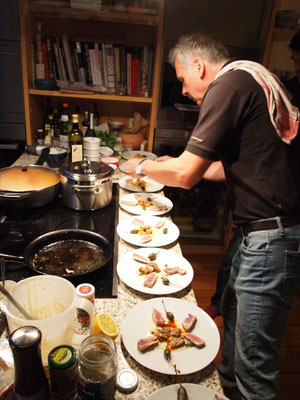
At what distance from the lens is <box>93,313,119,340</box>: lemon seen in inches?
32.5

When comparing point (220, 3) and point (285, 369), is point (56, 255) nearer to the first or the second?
point (285, 369)

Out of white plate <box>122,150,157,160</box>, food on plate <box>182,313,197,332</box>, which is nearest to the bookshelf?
white plate <box>122,150,157,160</box>

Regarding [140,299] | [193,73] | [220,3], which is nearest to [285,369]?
[140,299]

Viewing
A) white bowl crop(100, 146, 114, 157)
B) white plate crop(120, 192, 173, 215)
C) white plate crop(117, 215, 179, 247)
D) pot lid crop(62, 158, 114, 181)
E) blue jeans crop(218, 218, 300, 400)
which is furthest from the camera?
white bowl crop(100, 146, 114, 157)

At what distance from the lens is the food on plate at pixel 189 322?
91cm

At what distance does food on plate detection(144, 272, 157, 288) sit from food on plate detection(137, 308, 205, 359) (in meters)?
0.13

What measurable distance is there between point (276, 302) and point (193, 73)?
3.40 feet

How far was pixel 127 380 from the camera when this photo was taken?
75 cm

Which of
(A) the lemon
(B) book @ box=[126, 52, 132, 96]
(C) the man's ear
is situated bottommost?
(A) the lemon

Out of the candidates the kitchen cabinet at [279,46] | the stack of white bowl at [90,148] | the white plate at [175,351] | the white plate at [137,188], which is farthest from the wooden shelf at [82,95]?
the white plate at [175,351]

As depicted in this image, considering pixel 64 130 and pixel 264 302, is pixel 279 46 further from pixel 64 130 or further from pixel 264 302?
pixel 264 302

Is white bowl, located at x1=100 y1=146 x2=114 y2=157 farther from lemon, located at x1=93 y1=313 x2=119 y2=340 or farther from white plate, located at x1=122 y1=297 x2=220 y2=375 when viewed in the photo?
lemon, located at x1=93 y1=313 x2=119 y2=340

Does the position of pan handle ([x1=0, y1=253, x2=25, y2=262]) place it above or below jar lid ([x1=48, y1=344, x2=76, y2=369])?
below

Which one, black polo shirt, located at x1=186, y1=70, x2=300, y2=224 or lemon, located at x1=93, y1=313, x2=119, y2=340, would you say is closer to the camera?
lemon, located at x1=93, y1=313, x2=119, y2=340
